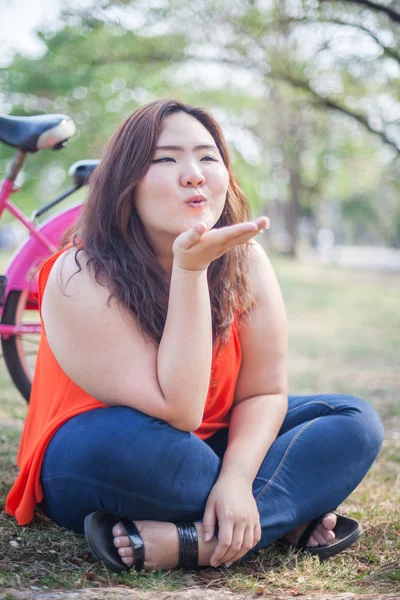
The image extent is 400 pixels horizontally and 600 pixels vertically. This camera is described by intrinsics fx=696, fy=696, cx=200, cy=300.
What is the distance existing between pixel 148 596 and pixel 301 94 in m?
7.25

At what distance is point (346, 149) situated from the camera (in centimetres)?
1888

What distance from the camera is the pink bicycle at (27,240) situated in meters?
2.64

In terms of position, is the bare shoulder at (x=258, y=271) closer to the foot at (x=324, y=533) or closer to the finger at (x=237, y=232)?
the finger at (x=237, y=232)

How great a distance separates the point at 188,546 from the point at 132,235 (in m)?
0.81

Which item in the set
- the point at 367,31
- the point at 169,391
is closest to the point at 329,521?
the point at 169,391

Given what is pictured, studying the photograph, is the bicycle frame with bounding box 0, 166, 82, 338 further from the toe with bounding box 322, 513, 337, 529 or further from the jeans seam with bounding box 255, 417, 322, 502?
the toe with bounding box 322, 513, 337, 529

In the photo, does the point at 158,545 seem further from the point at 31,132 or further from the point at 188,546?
the point at 31,132

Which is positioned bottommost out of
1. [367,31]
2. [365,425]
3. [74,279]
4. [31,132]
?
[365,425]

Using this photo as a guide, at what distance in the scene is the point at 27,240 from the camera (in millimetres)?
2809

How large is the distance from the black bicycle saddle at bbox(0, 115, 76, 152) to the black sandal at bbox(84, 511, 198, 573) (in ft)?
4.84

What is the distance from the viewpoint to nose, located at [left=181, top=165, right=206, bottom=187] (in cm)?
178

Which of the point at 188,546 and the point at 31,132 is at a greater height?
the point at 31,132

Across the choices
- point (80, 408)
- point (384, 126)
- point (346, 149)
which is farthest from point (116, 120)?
point (346, 149)

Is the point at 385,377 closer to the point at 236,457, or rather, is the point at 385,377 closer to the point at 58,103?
the point at 236,457
